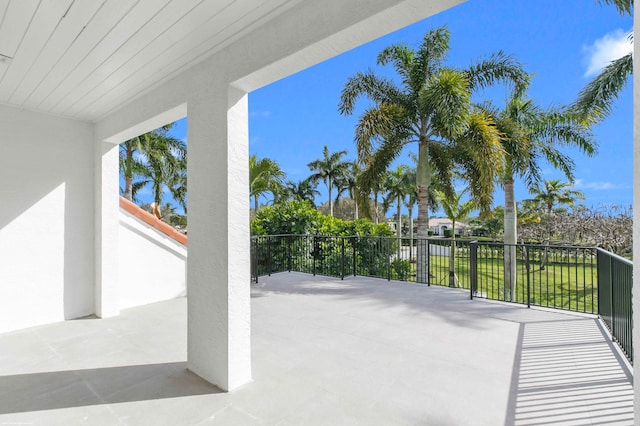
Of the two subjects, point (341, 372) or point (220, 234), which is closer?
point (220, 234)

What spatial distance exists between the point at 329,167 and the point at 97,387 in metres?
Answer: 25.5

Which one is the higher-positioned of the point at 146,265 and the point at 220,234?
the point at 220,234

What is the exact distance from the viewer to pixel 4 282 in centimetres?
380

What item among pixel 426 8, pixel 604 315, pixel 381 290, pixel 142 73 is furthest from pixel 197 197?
pixel 604 315

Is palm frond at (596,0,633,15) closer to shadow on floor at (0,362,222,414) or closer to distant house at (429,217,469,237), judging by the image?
shadow on floor at (0,362,222,414)

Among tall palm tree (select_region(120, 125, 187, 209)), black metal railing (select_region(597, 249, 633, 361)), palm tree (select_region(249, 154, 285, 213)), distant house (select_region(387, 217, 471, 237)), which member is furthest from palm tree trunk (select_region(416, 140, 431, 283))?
distant house (select_region(387, 217, 471, 237))

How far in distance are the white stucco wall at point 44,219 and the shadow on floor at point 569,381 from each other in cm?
510

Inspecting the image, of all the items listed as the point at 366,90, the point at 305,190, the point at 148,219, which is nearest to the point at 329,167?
the point at 305,190

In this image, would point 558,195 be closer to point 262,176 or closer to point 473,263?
point 262,176

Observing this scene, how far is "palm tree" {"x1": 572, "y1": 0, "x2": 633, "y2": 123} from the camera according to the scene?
7.59m

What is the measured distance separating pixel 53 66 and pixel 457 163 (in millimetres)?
8179

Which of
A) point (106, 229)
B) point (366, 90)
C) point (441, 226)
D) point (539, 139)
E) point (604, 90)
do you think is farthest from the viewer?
point (441, 226)

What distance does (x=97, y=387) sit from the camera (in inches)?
103

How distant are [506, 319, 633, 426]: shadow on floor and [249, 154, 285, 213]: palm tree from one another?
987 cm
